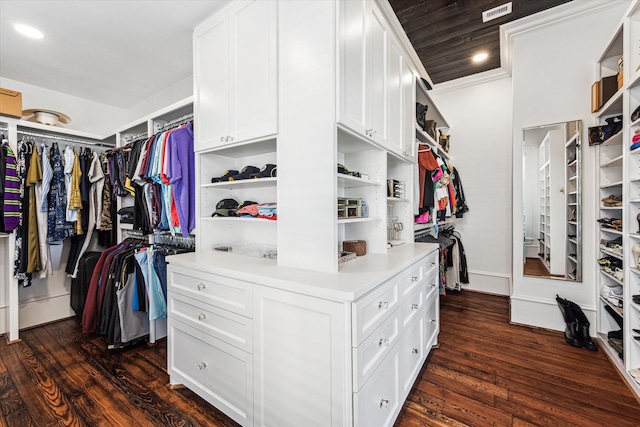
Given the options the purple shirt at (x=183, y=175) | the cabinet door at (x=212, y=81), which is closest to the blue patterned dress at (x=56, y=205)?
the purple shirt at (x=183, y=175)

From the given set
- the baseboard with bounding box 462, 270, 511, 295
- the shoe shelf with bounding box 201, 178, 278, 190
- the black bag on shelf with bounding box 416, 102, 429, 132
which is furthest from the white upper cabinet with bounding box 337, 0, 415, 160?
the baseboard with bounding box 462, 270, 511, 295

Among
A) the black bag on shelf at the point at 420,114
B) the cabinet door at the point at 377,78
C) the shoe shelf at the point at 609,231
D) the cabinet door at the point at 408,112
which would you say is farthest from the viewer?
the black bag on shelf at the point at 420,114

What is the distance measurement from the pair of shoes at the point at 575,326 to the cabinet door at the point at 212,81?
3.26 m

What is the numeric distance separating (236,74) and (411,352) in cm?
211

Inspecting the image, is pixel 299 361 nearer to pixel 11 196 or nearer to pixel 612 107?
pixel 11 196

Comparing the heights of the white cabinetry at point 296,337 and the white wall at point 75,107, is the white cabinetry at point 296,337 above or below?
below

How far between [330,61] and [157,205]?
6.09 feet

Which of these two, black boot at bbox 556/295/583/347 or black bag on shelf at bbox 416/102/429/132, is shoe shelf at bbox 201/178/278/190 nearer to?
black bag on shelf at bbox 416/102/429/132

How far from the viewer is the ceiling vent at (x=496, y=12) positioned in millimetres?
2449

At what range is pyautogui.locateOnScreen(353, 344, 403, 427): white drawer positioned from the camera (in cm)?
112

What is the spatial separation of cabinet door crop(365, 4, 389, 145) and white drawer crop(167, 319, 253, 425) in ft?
4.94

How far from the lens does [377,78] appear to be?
1.83m

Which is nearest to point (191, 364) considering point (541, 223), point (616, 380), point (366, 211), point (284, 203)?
point (284, 203)

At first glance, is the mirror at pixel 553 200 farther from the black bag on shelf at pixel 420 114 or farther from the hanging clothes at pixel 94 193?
the hanging clothes at pixel 94 193
